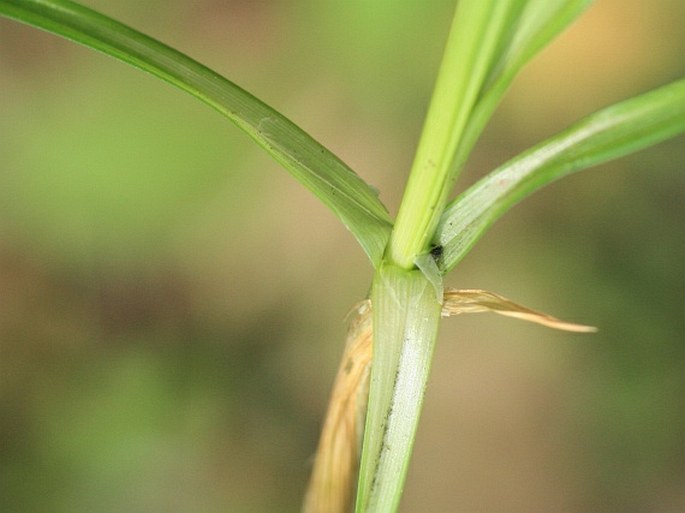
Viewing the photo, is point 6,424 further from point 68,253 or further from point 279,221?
point 279,221

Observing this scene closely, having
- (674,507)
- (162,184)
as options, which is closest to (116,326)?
(162,184)

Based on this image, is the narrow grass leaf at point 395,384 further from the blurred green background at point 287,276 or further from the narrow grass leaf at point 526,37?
the blurred green background at point 287,276

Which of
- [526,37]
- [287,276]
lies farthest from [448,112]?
[287,276]

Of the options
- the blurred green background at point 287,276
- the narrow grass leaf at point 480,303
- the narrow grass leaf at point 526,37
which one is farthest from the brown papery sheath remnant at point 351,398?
the blurred green background at point 287,276

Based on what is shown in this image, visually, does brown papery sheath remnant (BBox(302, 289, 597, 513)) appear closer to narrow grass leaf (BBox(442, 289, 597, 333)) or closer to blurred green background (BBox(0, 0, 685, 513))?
narrow grass leaf (BBox(442, 289, 597, 333))

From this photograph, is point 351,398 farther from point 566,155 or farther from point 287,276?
point 287,276
